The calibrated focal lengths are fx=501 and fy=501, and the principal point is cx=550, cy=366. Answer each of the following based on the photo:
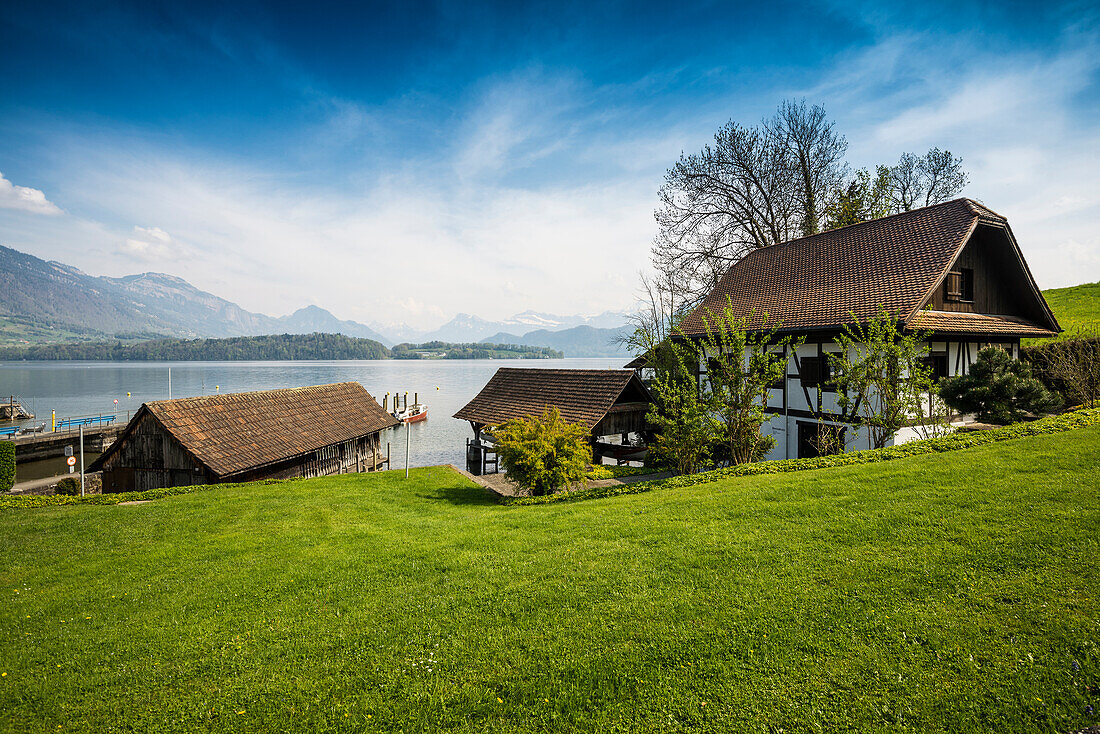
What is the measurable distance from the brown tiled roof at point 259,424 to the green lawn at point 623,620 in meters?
7.54

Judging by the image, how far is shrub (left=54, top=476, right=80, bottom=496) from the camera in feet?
81.9

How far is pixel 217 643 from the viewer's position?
619 centimetres

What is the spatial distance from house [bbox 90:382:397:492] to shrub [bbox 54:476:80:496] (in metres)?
8.52

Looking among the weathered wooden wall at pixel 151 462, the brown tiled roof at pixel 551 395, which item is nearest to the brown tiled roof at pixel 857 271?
the brown tiled roof at pixel 551 395

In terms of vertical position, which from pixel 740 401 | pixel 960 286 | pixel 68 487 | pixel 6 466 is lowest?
pixel 68 487

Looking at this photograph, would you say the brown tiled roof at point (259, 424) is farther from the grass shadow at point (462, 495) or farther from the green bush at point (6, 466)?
the grass shadow at point (462, 495)

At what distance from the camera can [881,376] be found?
49.6 feet

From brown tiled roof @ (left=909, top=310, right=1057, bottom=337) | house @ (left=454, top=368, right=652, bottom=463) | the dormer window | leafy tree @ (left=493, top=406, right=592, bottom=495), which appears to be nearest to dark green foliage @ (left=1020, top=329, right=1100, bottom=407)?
brown tiled roof @ (left=909, top=310, right=1057, bottom=337)

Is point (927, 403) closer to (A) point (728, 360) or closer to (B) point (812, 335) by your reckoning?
(B) point (812, 335)

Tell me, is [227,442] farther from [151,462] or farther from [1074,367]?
[1074,367]

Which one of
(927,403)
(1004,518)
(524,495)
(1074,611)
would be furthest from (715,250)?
(1074,611)

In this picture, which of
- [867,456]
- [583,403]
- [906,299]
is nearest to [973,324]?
[906,299]

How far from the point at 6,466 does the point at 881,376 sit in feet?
105

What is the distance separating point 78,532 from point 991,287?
29.6 m
